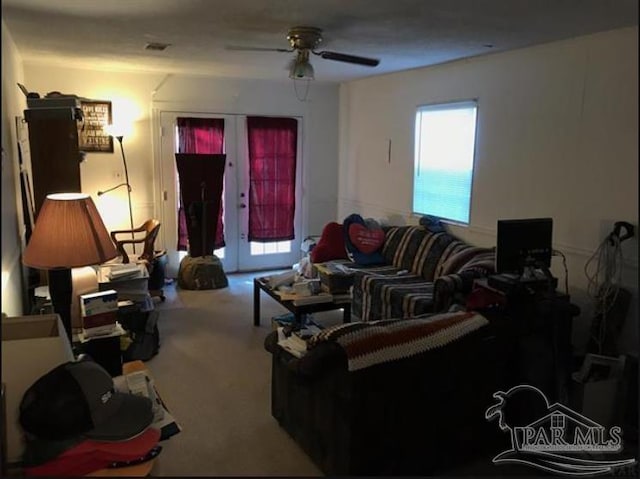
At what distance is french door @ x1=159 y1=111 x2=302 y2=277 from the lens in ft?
18.3

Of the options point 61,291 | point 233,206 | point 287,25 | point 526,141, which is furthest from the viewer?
point 233,206

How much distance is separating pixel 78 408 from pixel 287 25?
95.2 inches

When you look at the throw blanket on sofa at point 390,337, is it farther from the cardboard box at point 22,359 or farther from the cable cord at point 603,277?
the cardboard box at point 22,359

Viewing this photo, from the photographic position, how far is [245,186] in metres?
5.98

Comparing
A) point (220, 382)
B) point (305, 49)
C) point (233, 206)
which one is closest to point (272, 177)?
point (233, 206)

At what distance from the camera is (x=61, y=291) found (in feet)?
7.77

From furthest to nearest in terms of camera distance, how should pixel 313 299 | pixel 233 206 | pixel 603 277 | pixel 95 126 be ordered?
1. pixel 233 206
2. pixel 95 126
3. pixel 313 299
4. pixel 603 277

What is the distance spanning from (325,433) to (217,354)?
167cm

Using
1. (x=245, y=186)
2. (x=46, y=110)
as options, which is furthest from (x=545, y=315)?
(x=245, y=186)

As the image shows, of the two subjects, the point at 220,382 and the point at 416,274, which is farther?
the point at 416,274

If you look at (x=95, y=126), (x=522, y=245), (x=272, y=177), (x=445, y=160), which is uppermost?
(x=95, y=126)

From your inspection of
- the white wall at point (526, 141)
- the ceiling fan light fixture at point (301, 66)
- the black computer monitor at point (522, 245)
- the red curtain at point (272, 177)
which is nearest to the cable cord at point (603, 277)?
the white wall at point (526, 141)

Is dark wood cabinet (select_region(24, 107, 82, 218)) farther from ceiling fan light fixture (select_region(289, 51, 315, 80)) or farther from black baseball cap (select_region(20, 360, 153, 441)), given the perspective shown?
black baseball cap (select_region(20, 360, 153, 441))

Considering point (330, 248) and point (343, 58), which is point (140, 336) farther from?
point (343, 58)
